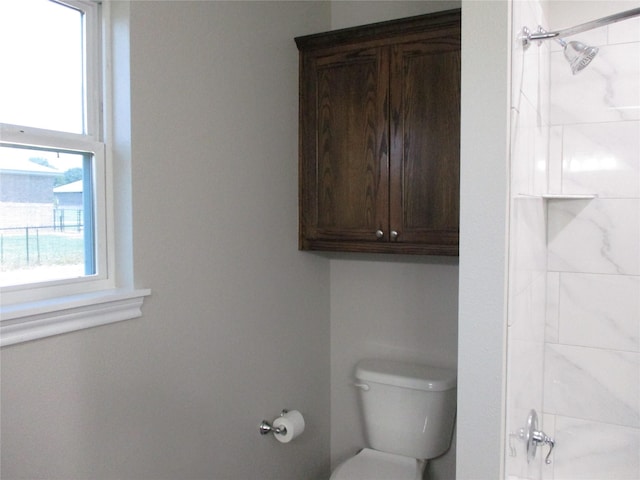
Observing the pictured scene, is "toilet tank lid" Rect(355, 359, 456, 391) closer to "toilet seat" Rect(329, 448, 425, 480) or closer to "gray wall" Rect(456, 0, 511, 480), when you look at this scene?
"toilet seat" Rect(329, 448, 425, 480)

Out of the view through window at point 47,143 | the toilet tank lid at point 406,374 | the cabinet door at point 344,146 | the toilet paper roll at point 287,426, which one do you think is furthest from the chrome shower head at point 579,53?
the toilet paper roll at point 287,426

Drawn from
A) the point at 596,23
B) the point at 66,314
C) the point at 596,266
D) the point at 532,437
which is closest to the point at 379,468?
the point at 532,437

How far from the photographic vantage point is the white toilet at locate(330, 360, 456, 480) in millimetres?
2105

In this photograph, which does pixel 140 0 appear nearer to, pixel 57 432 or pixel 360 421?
pixel 57 432

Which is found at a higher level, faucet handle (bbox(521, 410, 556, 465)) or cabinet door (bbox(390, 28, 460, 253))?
cabinet door (bbox(390, 28, 460, 253))

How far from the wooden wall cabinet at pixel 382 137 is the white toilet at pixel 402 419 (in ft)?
1.76

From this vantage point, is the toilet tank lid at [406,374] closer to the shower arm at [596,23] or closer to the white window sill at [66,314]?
the white window sill at [66,314]

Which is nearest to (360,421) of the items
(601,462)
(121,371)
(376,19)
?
(601,462)

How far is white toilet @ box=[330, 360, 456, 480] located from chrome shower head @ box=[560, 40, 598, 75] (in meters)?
1.23

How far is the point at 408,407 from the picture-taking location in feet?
7.03

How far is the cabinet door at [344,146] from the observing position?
6.71 feet

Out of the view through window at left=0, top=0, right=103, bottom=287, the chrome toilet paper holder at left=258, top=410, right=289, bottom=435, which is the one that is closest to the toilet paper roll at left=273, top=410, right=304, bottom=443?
the chrome toilet paper holder at left=258, top=410, right=289, bottom=435

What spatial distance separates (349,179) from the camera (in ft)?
6.92

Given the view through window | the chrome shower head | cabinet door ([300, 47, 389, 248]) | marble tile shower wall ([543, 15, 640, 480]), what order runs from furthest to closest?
cabinet door ([300, 47, 389, 248]) < marble tile shower wall ([543, 15, 640, 480]) < the chrome shower head < the view through window
